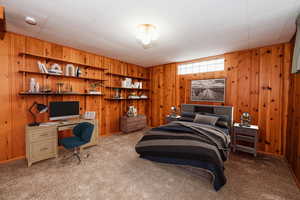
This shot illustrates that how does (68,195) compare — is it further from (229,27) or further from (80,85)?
(229,27)

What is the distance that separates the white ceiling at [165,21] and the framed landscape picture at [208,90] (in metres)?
1.04

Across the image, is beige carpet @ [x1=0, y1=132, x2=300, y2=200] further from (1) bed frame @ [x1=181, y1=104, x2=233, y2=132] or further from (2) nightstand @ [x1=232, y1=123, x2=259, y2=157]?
(1) bed frame @ [x1=181, y1=104, x2=233, y2=132]

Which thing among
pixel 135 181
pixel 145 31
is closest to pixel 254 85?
pixel 145 31

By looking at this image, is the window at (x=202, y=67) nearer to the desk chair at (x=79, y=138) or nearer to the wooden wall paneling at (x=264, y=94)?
the wooden wall paneling at (x=264, y=94)

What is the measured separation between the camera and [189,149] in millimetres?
1956

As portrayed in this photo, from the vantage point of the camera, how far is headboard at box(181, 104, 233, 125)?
11.0ft

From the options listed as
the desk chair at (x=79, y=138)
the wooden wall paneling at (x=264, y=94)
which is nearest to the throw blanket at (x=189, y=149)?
the desk chair at (x=79, y=138)

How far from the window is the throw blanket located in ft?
7.32

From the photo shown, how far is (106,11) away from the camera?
187 cm

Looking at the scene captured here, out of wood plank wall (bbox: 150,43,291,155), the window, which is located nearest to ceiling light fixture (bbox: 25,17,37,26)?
the window

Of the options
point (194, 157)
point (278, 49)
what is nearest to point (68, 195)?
point (194, 157)

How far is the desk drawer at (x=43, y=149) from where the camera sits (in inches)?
93.5

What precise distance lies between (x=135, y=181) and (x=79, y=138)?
5.13ft

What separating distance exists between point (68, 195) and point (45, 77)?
2.67 metres
